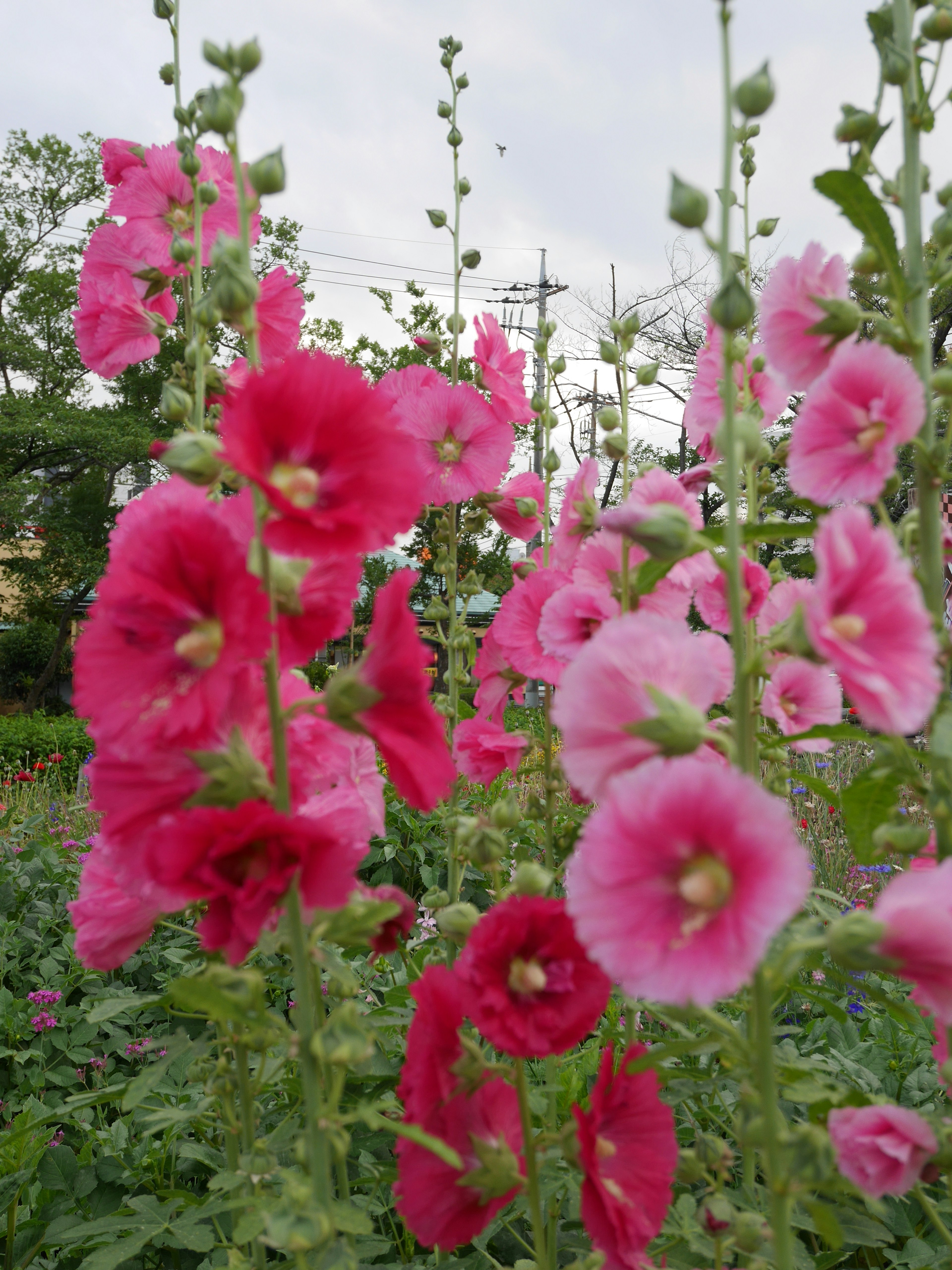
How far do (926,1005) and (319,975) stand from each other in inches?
35.3

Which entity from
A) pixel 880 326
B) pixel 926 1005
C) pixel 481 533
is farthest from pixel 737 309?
pixel 481 533

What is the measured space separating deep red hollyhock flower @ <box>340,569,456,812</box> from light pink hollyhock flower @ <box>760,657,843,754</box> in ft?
2.39

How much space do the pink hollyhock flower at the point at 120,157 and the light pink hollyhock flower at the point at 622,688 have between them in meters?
1.55

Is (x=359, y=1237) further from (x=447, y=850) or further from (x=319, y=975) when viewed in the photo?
(x=447, y=850)

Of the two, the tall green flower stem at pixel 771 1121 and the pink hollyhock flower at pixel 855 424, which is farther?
the pink hollyhock flower at pixel 855 424

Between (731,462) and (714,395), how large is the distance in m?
0.86

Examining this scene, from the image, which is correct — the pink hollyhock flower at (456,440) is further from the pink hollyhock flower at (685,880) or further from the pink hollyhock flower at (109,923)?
the pink hollyhock flower at (685,880)

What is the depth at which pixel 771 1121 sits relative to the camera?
749 mm

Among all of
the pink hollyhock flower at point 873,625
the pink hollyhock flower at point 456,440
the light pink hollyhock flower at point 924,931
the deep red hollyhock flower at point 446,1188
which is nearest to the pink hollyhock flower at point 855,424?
the pink hollyhock flower at point 873,625

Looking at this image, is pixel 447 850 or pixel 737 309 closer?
pixel 737 309

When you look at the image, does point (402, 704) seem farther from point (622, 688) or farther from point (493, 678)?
point (493, 678)

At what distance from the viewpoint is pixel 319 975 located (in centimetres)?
137

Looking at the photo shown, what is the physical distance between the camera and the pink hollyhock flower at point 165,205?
1.64 meters

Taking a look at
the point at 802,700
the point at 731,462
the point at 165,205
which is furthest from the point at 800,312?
the point at 165,205
